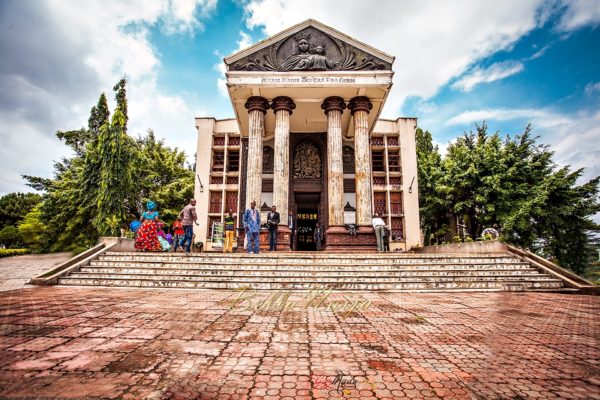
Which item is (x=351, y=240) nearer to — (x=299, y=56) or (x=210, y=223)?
(x=299, y=56)

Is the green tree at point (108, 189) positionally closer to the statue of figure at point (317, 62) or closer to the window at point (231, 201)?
the window at point (231, 201)

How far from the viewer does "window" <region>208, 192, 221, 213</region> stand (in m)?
17.8

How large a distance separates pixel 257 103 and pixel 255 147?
2351mm

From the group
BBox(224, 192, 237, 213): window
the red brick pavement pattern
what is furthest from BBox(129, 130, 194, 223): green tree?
the red brick pavement pattern

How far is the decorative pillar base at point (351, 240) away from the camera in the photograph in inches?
471

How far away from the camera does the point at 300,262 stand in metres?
7.94

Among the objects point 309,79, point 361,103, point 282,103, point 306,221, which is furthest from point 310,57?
point 306,221

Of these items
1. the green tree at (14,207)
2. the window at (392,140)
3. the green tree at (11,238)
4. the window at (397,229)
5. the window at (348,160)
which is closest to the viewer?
the window at (397,229)

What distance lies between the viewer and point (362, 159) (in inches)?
523

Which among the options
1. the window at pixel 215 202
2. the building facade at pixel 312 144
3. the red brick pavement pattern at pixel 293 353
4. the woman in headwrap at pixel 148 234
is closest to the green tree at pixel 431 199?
the building facade at pixel 312 144

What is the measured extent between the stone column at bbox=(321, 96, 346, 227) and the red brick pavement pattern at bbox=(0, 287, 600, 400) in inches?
349

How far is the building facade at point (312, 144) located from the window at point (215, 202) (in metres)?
0.06

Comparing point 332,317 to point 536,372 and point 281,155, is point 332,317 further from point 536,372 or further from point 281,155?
point 281,155

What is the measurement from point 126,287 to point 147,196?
14.4 m
